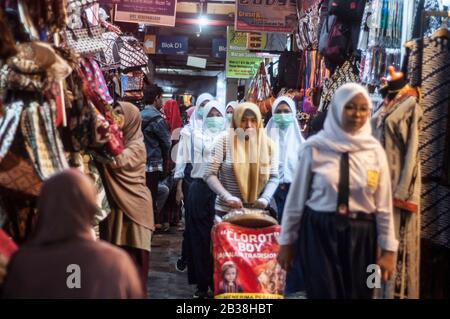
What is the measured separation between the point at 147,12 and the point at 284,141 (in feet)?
17.3

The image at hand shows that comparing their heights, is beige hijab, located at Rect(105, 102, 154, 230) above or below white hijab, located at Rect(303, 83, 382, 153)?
below

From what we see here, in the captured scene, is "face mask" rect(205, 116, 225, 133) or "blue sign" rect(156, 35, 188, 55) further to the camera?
"blue sign" rect(156, 35, 188, 55)

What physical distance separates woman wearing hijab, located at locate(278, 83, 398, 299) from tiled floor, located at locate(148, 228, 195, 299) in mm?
2754

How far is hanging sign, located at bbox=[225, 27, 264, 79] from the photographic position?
16.4 metres

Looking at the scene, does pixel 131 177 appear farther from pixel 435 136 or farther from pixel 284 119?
pixel 435 136

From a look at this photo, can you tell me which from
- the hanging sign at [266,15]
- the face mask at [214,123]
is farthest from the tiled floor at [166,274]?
the hanging sign at [266,15]

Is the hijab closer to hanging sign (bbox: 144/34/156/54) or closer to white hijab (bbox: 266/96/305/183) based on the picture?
white hijab (bbox: 266/96/305/183)

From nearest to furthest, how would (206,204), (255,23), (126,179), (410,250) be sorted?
(410,250)
(126,179)
(206,204)
(255,23)

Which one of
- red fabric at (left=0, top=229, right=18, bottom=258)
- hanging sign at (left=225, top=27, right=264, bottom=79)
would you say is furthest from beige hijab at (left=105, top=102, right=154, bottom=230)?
A: hanging sign at (left=225, top=27, right=264, bottom=79)

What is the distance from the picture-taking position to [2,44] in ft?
12.6

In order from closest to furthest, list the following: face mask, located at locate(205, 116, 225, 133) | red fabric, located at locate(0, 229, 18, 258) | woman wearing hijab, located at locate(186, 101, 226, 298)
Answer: red fabric, located at locate(0, 229, 18, 258), woman wearing hijab, located at locate(186, 101, 226, 298), face mask, located at locate(205, 116, 225, 133)

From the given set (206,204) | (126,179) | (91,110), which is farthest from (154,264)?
(91,110)
